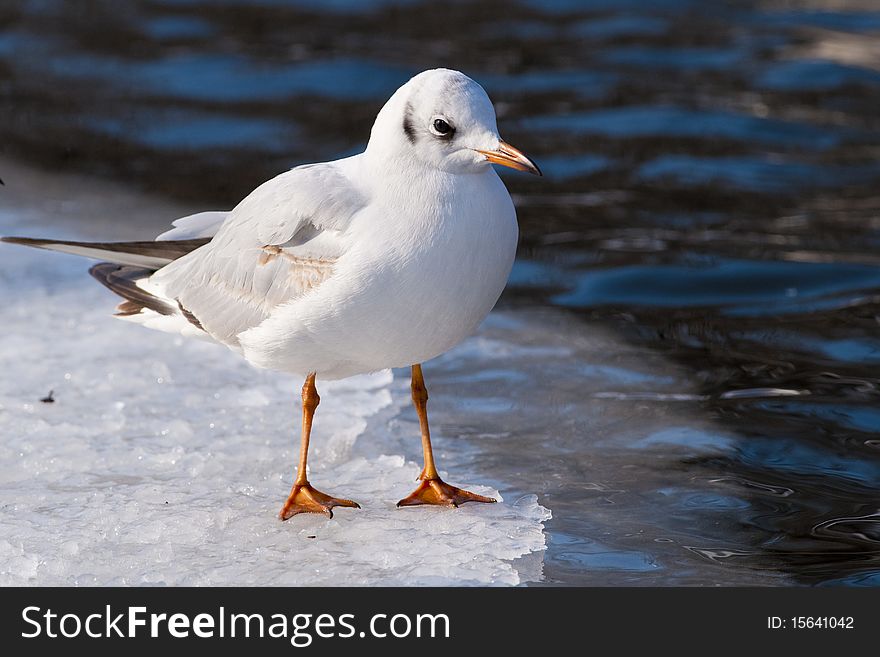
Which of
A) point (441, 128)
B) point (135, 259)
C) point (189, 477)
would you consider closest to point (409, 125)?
point (441, 128)

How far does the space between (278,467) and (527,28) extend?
7.49 metres

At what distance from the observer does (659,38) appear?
35.7 ft

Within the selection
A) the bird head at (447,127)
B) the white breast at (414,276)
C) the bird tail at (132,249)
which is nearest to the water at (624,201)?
the white breast at (414,276)

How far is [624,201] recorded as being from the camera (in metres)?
8.03

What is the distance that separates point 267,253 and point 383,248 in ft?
1.62

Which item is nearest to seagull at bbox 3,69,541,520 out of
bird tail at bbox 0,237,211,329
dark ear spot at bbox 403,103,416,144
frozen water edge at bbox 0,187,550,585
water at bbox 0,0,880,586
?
dark ear spot at bbox 403,103,416,144

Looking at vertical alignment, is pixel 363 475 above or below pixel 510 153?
below

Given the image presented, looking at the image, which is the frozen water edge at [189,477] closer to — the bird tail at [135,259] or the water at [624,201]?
the water at [624,201]

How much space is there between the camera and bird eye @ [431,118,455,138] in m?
3.64

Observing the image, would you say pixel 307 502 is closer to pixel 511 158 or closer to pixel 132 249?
pixel 132 249

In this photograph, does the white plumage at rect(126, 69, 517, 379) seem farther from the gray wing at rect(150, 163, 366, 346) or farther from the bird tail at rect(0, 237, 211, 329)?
the bird tail at rect(0, 237, 211, 329)

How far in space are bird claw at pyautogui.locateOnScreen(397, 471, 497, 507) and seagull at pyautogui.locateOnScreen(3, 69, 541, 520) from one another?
2cm
